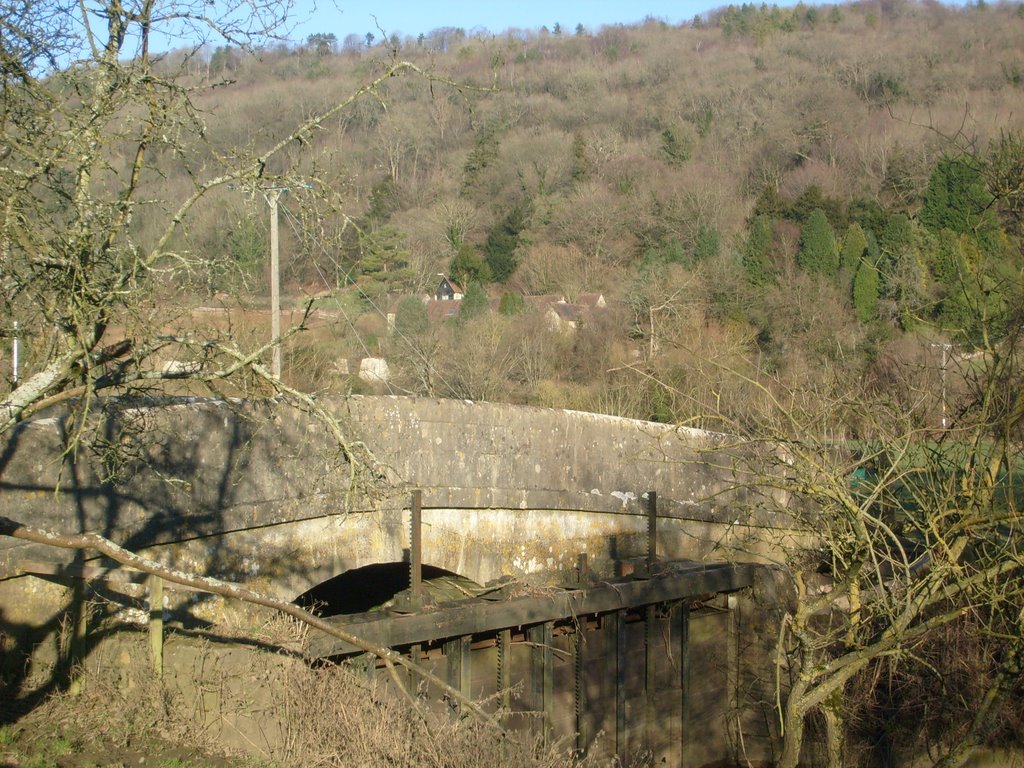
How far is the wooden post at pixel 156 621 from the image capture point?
572cm

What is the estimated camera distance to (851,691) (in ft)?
33.8

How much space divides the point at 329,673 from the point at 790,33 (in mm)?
80990

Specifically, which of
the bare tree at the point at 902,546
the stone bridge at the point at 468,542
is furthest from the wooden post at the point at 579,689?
the bare tree at the point at 902,546

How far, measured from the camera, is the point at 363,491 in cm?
553

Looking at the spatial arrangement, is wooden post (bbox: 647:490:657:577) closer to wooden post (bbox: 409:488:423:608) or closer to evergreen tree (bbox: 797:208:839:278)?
wooden post (bbox: 409:488:423:608)

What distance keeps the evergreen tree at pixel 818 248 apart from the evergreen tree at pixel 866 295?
3631 millimetres

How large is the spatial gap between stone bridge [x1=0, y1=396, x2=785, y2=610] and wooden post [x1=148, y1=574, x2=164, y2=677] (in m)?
0.41

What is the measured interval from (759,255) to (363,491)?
88.6 ft

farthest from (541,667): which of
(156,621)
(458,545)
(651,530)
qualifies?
(156,621)

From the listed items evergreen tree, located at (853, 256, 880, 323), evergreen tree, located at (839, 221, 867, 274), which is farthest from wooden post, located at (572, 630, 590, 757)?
evergreen tree, located at (839, 221, 867, 274)

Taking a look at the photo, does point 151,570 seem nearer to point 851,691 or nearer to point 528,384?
point 851,691

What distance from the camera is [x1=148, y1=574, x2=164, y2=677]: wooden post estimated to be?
572 cm

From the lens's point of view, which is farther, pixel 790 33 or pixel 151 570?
pixel 790 33

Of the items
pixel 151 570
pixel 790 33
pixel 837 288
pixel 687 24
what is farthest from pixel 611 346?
pixel 687 24
